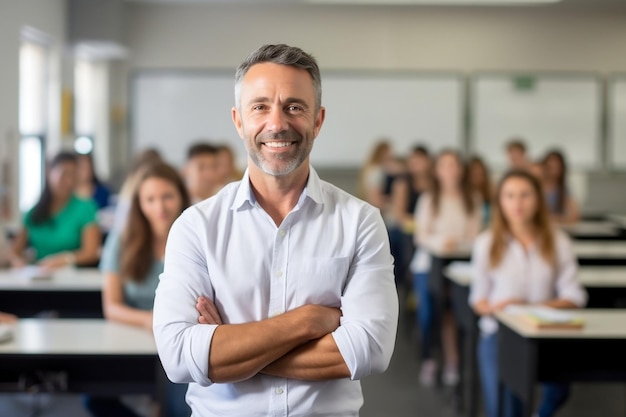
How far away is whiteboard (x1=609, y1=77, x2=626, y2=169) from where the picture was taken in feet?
38.2

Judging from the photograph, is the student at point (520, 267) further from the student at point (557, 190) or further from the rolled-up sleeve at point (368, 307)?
the student at point (557, 190)

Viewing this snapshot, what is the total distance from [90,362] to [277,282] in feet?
5.81

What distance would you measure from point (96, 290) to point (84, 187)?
3.57 metres

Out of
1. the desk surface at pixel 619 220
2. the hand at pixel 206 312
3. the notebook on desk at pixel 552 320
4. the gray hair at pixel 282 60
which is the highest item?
the gray hair at pixel 282 60

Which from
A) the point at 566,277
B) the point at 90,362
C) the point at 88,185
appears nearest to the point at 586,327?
the point at 566,277

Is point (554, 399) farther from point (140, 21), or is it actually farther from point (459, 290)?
point (140, 21)

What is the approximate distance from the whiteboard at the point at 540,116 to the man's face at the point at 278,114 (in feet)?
33.3

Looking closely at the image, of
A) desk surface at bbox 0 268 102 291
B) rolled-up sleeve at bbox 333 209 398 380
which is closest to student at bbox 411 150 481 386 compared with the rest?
desk surface at bbox 0 268 102 291

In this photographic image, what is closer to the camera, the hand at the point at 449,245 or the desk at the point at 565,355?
the desk at the point at 565,355

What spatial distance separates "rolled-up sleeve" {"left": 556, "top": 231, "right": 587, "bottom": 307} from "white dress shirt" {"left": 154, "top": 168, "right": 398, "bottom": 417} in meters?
2.56

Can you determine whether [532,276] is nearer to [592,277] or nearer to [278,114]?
[592,277]

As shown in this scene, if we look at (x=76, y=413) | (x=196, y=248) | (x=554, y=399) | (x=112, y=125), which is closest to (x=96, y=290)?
(x=76, y=413)

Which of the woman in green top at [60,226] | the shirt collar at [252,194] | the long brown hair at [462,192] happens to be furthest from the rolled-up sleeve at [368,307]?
the long brown hair at [462,192]

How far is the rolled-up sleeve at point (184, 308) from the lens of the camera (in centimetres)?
176
